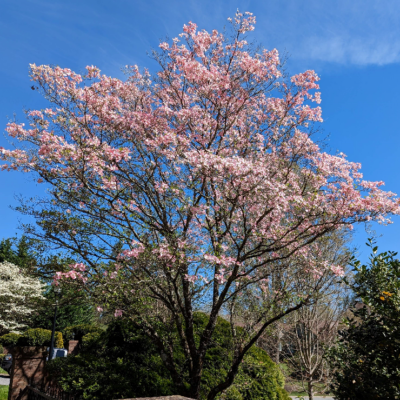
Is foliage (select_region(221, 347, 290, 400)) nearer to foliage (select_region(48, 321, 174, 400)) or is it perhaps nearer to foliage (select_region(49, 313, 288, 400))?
foliage (select_region(49, 313, 288, 400))

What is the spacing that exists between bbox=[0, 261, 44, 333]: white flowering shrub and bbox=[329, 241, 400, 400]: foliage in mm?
26634

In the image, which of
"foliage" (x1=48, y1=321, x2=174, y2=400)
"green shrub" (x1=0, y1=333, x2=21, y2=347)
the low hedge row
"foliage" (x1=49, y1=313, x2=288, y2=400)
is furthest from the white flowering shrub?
"foliage" (x1=49, y1=313, x2=288, y2=400)

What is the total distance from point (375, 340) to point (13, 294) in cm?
2965

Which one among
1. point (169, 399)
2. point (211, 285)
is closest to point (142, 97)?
point (211, 285)

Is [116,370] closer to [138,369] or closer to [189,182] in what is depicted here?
[138,369]

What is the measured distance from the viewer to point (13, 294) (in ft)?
90.7

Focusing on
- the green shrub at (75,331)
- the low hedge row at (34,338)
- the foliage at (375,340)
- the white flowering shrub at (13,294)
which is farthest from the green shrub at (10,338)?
the foliage at (375,340)

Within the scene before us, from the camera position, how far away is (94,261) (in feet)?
26.6

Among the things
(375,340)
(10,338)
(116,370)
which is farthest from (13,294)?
(375,340)

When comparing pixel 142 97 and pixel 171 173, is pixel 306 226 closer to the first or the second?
Answer: pixel 171 173

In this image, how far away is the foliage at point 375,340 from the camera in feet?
12.4

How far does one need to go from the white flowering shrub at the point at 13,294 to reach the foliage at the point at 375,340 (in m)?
26.6

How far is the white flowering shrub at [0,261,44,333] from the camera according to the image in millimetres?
27141

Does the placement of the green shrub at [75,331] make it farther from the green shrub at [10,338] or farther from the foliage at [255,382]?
the foliage at [255,382]
